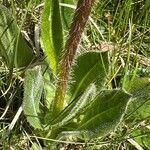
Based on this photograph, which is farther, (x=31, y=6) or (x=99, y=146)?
(x=31, y=6)

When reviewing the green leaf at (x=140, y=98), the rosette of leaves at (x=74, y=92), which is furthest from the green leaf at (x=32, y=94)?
the green leaf at (x=140, y=98)

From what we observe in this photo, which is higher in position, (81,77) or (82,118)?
(81,77)

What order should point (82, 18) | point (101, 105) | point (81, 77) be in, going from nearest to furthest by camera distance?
point (82, 18)
point (101, 105)
point (81, 77)

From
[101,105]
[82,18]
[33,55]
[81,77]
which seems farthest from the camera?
[33,55]

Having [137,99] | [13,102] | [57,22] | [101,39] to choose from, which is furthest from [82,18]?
[101,39]

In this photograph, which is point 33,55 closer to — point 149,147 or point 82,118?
point 82,118

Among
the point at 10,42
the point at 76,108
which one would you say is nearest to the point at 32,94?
the point at 76,108

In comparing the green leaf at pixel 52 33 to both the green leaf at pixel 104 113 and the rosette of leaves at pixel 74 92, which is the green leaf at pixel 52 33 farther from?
the green leaf at pixel 104 113
